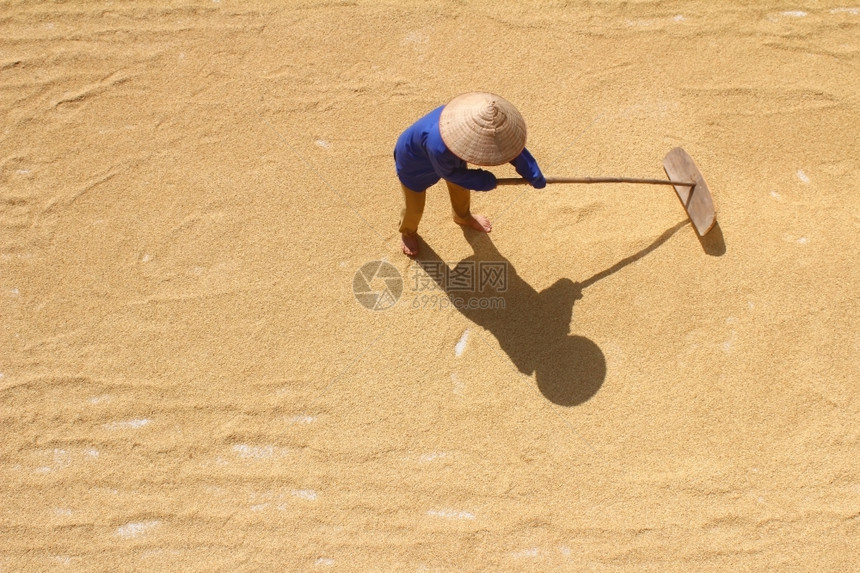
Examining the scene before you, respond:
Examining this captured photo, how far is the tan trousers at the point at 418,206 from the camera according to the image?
2.69m

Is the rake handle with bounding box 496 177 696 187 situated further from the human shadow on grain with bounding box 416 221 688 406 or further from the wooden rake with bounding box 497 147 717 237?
the human shadow on grain with bounding box 416 221 688 406

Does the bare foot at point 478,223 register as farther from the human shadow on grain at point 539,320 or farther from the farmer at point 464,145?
the farmer at point 464,145

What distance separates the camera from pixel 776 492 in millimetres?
2578

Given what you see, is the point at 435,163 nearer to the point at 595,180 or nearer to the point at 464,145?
the point at 464,145

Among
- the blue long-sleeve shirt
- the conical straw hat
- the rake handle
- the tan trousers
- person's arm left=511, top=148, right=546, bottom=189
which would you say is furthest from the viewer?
the tan trousers

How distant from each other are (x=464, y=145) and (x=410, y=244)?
86 cm

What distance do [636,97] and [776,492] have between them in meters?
1.95

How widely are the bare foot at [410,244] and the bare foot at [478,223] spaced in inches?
9.1

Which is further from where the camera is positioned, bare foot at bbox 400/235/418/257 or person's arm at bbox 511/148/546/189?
bare foot at bbox 400/235/418/257

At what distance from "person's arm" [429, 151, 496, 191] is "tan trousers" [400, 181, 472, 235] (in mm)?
227

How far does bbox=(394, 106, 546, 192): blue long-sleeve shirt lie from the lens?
2295 millimetres

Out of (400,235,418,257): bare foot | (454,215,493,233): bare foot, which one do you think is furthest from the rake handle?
(400,235,418,257): bare foot

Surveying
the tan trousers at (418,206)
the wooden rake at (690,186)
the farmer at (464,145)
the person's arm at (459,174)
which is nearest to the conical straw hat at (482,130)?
the farmer at (464,145)

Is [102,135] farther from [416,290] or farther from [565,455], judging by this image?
[565,455]
